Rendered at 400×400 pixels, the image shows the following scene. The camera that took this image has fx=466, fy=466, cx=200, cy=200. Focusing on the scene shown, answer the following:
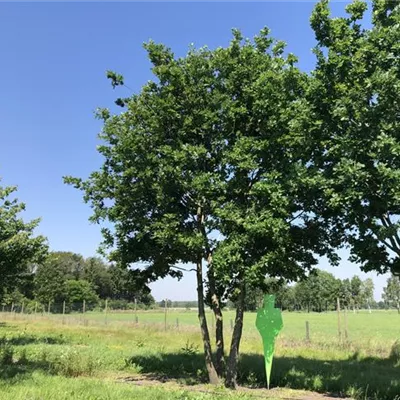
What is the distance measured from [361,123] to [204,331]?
24.9 feet

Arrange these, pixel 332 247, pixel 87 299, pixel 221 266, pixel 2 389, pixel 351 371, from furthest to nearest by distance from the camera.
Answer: pixel 87 299 < pixel 351 371 < pixel 332 247 < pixel 221 266 < pixel 2 389

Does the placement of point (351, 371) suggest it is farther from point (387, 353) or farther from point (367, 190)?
point (367, 190)

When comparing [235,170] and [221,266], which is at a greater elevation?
[235,170]

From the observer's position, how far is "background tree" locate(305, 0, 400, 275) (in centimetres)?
919

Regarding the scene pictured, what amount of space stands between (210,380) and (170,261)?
3.67 meters

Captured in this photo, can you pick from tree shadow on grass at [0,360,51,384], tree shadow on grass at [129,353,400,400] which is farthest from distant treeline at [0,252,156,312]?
tree shadow on grass at [0,360,51,384]

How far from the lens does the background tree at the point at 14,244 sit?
821 inches

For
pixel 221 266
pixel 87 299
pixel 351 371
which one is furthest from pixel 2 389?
pixel 87 299

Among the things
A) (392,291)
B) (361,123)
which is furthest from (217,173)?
(392,291)

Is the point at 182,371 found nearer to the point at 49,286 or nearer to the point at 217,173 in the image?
the point at 217,173

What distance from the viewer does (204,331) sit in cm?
1373

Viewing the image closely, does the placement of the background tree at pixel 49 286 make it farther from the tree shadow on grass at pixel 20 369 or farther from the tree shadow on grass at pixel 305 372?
the tree shadow on grass at pixel 20 369

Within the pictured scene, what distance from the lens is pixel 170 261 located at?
1445 centimetres

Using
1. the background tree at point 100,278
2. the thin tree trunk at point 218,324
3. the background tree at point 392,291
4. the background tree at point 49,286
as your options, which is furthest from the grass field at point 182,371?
the background tree at point 392,291
